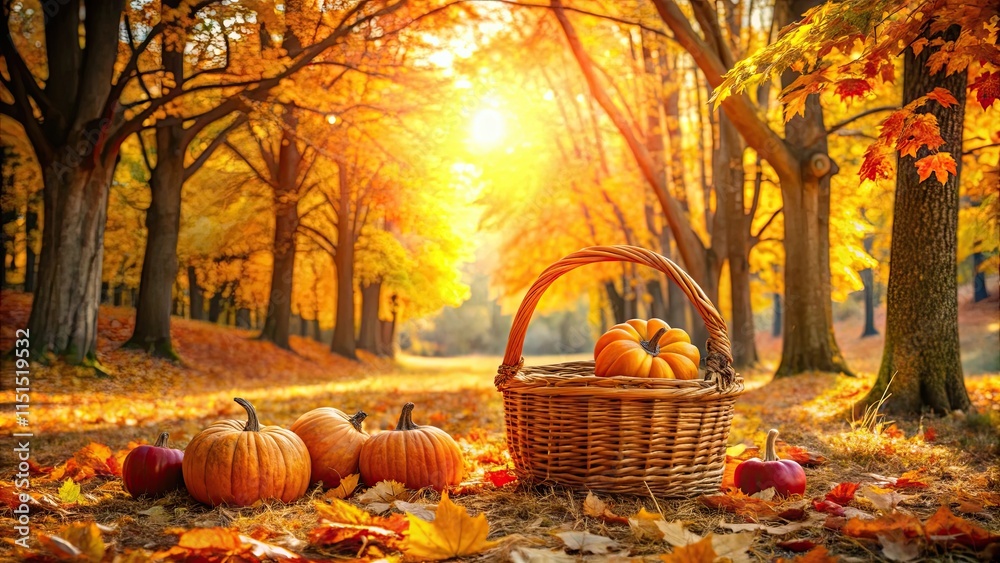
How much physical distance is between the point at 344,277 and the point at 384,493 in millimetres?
14492

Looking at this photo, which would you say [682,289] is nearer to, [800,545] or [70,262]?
[800,545]

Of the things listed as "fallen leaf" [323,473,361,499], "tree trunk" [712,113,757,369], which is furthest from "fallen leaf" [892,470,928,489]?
"tree trunk" [712,113,757,369]

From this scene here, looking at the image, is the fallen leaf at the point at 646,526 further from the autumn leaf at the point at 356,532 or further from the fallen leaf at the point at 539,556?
the autumn leaf at the point at 356,532

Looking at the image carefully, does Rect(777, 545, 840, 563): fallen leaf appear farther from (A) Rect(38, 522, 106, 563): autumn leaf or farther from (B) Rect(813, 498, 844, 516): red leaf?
(A) Rect(38, 522, 106, 563): autumn leaf

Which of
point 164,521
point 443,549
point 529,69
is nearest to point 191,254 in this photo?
point 529,69

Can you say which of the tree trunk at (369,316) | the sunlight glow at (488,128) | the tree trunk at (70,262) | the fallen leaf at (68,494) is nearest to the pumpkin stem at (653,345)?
the fallen leaf at (68,494)

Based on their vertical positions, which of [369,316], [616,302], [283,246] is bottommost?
[369,316]

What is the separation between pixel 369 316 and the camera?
20.6 meters

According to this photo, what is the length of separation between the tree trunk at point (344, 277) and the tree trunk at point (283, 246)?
131 centimetres

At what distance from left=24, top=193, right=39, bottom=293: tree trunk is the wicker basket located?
675 cm

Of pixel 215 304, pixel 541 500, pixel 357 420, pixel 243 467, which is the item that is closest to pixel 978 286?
pixel 215 304

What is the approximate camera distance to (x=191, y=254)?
524 inches

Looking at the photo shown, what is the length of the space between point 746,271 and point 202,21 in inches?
354

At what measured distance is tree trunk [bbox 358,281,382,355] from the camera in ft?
66.9
